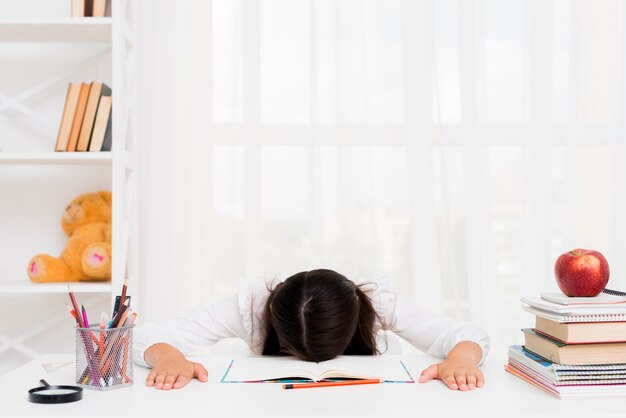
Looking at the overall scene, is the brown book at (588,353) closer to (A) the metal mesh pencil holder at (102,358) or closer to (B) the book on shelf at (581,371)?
(B) the book on shelf at (581,371)

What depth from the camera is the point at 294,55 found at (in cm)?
243

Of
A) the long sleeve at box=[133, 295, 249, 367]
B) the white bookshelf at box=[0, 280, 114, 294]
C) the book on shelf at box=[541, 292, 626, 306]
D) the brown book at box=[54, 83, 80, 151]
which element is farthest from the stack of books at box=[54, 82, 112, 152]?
the book on shelf at box=[541, 292, 626, 306]

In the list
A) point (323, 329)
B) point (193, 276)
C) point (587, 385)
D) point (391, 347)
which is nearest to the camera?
point (587, 385)

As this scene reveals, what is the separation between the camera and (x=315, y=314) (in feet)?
4.61

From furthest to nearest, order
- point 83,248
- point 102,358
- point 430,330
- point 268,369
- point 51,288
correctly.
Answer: point 83,248, point 51,288, point 430,330, point 268,369, point 102,358

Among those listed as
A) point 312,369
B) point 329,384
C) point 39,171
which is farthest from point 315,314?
point 39,171

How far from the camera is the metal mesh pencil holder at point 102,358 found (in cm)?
116

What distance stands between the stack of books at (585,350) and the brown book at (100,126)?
1.45 metres

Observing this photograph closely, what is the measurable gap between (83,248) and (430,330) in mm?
1195

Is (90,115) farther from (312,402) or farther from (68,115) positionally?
(312,402)

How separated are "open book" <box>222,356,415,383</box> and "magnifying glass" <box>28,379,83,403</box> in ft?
0.80

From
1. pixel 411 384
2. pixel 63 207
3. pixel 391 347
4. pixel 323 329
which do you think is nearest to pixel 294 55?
pixel 63 207

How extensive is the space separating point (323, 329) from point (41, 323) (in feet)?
4.48

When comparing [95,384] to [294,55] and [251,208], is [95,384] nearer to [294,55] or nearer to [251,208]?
[251,208]
